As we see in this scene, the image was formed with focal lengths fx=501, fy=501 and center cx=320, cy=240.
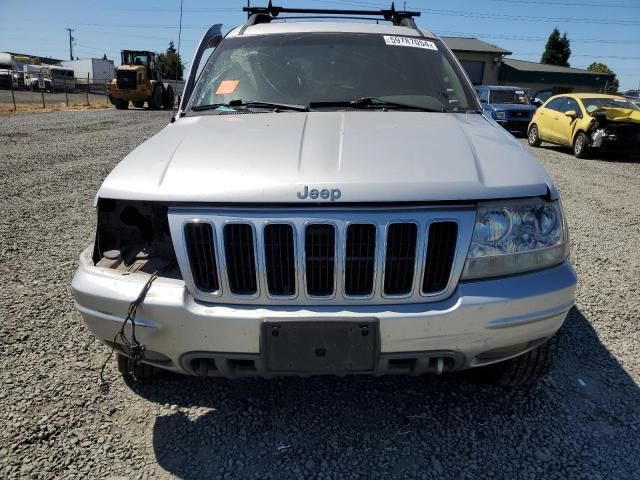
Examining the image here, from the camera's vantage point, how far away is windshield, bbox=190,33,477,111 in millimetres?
3188

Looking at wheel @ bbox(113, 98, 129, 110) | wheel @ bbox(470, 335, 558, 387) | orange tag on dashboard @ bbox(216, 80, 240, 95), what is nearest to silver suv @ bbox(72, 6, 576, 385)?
wheel @ bbox(470, 335, 558, 387)

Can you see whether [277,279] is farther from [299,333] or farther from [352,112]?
[352,112]

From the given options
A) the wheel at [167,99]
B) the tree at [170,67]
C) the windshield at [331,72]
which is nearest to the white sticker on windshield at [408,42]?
the windshield at [331,72]

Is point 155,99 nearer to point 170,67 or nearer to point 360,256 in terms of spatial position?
point 360,256

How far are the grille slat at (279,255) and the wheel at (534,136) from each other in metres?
13.7

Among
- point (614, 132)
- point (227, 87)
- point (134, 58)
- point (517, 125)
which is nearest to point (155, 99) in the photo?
point (134, 58)

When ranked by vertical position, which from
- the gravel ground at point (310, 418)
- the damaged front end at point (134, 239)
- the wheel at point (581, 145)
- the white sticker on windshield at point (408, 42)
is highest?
the white sticker on windshield at point (408, 42)

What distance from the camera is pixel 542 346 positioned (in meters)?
2.43

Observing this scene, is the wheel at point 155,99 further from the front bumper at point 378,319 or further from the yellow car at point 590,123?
the front bumper at point 378,319

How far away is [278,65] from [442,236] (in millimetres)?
1940

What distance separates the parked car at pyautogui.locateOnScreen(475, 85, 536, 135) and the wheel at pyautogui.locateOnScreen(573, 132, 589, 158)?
3.28 m

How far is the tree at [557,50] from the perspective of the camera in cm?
5825

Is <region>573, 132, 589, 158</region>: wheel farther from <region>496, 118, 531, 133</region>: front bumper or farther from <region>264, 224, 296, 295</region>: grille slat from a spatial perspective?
<region>264, 224, 296, 295</region>: grille slat

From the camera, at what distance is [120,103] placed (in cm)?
2772
